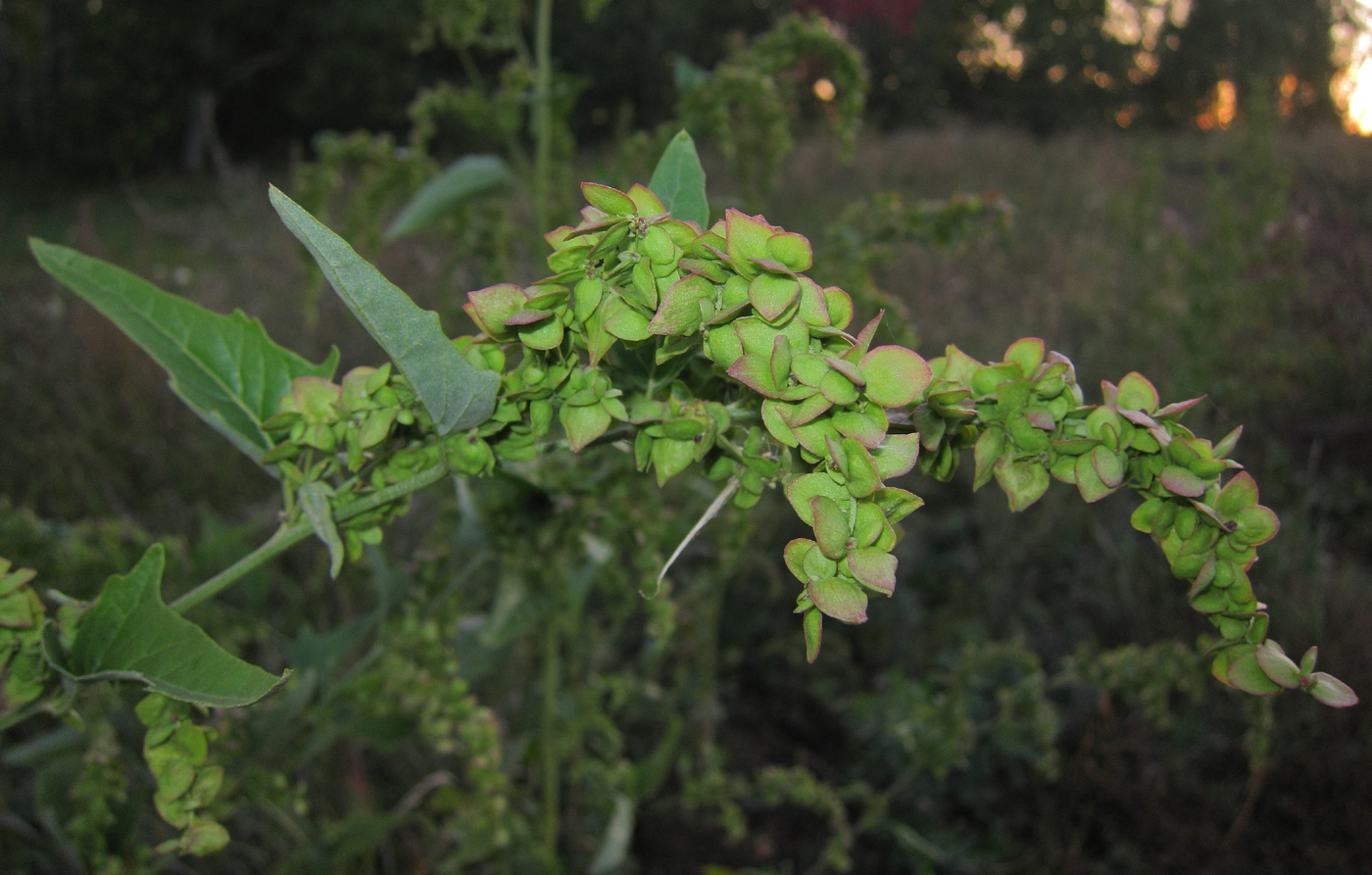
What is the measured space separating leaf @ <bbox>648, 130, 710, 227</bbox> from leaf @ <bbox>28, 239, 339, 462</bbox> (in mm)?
290

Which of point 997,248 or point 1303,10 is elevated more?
point 1303,10

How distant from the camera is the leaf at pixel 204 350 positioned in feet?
Answer: 2.10

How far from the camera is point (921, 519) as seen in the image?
3.09 metres

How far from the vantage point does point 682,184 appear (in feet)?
1.96

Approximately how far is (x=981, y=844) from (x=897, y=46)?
1433 centimetres

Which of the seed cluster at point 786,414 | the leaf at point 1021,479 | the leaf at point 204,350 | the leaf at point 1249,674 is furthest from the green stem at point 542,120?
the leaf at point 1249,674

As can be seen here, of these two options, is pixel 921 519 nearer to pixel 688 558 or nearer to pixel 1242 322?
pixel 688 558

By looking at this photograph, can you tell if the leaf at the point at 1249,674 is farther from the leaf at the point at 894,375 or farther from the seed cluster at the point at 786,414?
the leaf at the point at 894,375

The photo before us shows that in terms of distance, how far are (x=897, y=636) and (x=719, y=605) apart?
726mm

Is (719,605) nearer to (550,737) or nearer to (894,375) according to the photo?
(550,737)

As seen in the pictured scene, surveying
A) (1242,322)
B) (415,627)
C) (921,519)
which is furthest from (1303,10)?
(415,627)

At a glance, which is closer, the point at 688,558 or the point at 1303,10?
the point at 688,558

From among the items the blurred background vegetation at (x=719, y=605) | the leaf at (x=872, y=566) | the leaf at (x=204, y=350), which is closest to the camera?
the leaf at (x=872, y=566)

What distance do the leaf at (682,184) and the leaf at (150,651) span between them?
1.34ft
